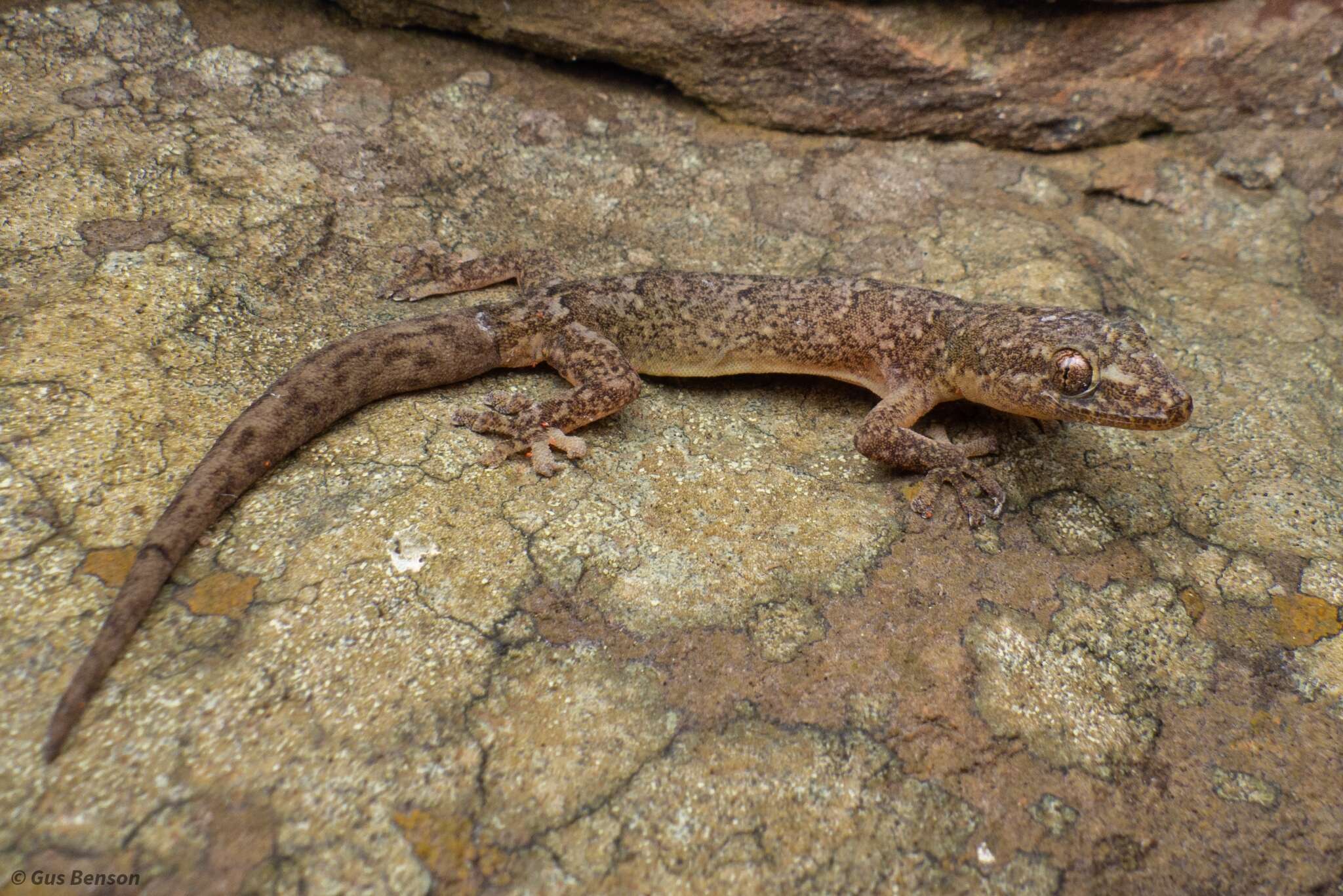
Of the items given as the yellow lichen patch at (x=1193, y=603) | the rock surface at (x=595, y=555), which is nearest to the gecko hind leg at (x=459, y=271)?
the rock surface at (x=595, y=555)

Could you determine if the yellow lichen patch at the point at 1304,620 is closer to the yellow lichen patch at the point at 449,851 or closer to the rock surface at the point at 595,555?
the rock surface at the point at 595,555

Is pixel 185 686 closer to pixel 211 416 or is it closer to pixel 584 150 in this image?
pixel 211 416

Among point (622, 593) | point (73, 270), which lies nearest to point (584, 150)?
point (73, 270)

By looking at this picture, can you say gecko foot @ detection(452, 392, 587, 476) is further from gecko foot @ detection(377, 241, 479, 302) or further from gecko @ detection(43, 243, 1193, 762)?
gecko foot @ detection(377, 241, 479, 302)

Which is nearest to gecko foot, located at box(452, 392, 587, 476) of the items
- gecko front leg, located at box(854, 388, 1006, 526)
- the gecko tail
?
the gecko tail

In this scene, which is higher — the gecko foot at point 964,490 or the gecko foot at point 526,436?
the gecko foot at point 526,436

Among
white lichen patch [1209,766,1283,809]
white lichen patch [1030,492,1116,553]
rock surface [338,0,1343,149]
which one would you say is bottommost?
white lichen patch [1209,766,1283,809]

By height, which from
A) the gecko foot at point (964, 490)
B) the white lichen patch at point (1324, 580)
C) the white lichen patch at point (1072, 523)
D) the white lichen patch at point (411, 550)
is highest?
the white lichen patch at point (411, 550)
